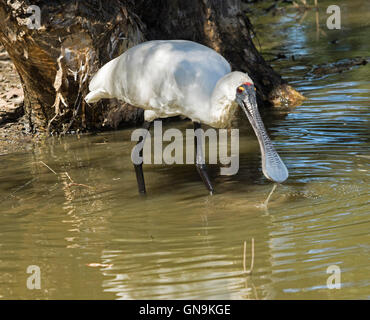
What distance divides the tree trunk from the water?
35cm

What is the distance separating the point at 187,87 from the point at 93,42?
242 cm

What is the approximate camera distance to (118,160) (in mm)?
7078

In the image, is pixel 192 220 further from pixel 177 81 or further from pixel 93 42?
pixel 93 42

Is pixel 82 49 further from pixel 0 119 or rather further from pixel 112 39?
pixel 0 119

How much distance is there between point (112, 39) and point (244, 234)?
3553mm

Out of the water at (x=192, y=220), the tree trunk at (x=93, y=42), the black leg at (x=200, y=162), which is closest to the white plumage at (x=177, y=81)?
the black leg at (x=200, y=162)

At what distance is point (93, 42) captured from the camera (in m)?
7.64

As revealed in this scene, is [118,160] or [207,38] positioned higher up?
[207,38]

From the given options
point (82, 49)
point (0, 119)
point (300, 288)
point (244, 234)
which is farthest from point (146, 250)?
point (0, 119)

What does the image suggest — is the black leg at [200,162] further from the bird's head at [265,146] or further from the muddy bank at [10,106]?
the muddy bank at [10,106]

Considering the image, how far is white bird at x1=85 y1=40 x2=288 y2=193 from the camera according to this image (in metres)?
5.19

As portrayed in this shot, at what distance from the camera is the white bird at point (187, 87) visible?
5.19m

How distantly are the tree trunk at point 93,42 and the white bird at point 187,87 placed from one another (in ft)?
4.25

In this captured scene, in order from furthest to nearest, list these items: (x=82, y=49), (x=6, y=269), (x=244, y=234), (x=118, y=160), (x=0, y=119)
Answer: (x=0, y=119) < (x=82, y=49) < (x=118, y=160) < (x=244, y=234) < (x=6, y=269)
